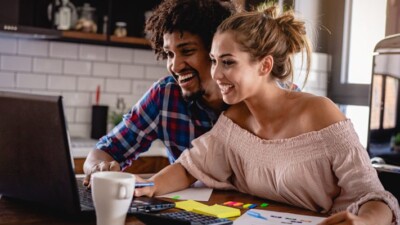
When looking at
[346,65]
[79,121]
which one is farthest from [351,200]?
[79,121]

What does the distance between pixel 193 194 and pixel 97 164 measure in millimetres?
357

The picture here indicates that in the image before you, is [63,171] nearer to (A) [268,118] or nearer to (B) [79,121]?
(A) [268,118]

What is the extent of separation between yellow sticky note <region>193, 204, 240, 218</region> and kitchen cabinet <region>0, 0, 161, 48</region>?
7.00 feet

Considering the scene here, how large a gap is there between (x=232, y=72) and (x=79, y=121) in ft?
7.08

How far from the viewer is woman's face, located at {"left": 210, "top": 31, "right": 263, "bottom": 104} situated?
5.50ft

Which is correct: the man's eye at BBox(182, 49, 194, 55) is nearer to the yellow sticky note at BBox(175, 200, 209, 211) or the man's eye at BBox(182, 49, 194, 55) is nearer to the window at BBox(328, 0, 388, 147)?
the yellow sticky note at BBox(175, 200, 209, 211)

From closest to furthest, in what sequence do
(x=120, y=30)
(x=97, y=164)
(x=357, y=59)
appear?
1. (x=97, y=164)
2. (x=357, y=59)
3. (x=120, y=30)

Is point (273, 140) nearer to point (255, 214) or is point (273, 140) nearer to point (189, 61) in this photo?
point (255, 214)

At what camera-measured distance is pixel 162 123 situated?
2.22m

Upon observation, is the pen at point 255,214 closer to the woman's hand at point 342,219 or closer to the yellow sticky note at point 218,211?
the yellow sticky note at point 218,211

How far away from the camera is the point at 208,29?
6.53 feet

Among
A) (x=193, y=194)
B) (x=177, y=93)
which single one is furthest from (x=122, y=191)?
(x=177, y=93)

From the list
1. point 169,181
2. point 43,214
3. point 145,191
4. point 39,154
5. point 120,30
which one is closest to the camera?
point 39,154

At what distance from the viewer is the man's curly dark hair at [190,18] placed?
77.3 inches
